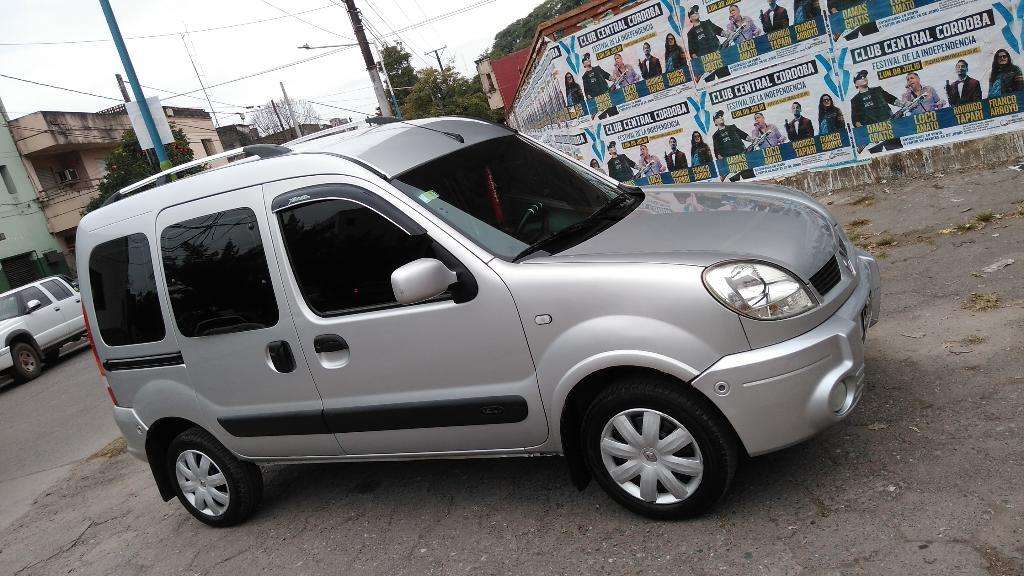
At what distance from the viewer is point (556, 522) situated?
11.5 feet

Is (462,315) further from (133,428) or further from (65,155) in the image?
(65,155)

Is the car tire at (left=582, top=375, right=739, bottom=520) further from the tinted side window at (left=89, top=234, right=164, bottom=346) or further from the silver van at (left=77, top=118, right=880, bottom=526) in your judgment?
the tinted side window at (left=89, top=234, right=164, bottom=346)

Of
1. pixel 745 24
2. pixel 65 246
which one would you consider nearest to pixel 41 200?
pixel 65 246

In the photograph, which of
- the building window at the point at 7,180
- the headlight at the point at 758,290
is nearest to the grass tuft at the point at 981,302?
the headlight at the point at 758,290

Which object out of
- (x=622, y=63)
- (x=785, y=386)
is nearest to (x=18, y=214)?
(x=622, y=63)

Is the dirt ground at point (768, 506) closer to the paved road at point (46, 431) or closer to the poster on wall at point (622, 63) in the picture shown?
the paved road at point (46, 431)

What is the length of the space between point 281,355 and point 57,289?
14455mm

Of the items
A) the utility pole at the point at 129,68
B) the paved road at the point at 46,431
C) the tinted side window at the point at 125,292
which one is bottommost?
the paved road at the point at 46,431

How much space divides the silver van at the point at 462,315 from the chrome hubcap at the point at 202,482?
1 cm

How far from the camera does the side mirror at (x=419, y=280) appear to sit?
306cm

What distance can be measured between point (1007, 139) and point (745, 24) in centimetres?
293

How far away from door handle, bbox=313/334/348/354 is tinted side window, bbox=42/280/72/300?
14368 mm

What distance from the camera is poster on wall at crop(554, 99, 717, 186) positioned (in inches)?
374

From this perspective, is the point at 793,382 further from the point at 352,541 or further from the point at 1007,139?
the point at 1007,139
